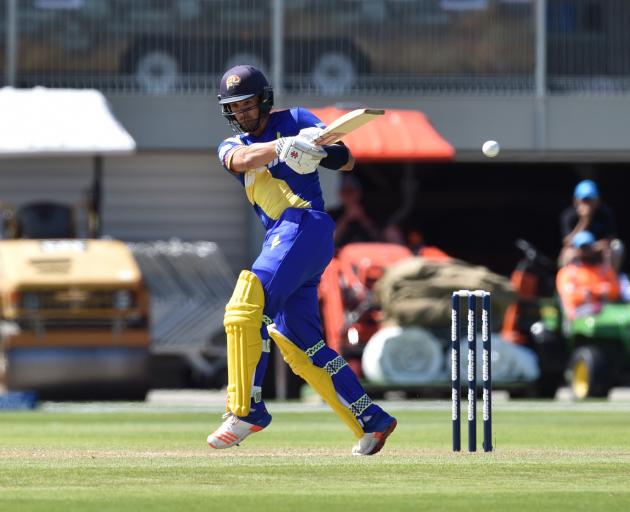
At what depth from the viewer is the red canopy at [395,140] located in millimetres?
24219

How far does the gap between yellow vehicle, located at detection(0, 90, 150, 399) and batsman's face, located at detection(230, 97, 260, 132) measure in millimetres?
9398

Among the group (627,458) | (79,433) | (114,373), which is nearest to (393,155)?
(114,373)

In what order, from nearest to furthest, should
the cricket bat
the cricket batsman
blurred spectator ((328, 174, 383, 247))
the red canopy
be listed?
the cricket bat, the cricket batsman, blurred spectator ((328, 174, 383, 247)), the red canopy

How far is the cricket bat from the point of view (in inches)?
401

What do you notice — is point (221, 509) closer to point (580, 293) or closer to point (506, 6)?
point (580, 293)

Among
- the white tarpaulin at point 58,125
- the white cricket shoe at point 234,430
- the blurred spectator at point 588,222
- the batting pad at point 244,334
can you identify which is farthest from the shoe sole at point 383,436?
the white tarpaulin at point 58,125

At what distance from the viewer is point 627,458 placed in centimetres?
1051

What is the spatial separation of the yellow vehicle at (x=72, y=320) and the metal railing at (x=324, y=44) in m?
5.63

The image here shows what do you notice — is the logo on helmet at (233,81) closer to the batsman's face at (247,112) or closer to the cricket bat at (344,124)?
the batsman's face at (247,112)

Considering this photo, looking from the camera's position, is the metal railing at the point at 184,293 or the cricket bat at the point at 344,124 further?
the metal railing at the point at 184,293

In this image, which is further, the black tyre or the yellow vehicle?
the black tyre

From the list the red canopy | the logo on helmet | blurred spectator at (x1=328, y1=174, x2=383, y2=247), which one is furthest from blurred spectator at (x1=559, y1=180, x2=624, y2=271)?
the logo on helmet

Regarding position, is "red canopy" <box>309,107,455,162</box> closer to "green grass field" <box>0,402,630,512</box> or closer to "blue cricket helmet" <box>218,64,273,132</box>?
"green grass field" <box>0,402,630,512</box>

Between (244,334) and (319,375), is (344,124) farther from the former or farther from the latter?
(319,375)
